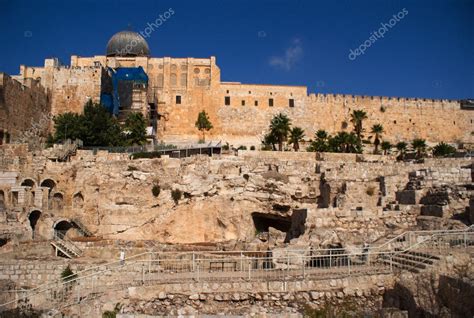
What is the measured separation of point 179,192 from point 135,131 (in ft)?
33.2

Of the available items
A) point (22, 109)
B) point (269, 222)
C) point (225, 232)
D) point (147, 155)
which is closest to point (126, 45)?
point (22, 109)

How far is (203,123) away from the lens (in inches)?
1773

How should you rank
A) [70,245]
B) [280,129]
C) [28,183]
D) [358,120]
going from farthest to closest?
[358,120]
[280,129]
[28,183]
[70,245]

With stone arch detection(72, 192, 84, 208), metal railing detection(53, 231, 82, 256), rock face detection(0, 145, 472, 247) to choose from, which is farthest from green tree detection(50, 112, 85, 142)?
metal railing detection(53, 231, 82, 256)

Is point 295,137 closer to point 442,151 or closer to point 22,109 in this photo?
point 442,151

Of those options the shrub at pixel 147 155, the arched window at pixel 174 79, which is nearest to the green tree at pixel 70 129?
the shrub at pixel 147 155

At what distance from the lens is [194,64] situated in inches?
1854

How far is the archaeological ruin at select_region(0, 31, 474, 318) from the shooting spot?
11.3m

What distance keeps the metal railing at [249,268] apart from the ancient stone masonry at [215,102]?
3119 cm

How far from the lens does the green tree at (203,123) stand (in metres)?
45.1

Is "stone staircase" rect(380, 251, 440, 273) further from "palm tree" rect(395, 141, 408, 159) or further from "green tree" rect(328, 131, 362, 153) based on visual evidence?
"palm tree" rect(395, 141, 408, 159)

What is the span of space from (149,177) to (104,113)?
1098 centimetres

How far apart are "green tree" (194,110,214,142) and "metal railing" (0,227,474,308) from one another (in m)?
31.0

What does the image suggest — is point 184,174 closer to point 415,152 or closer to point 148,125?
point 148,125
